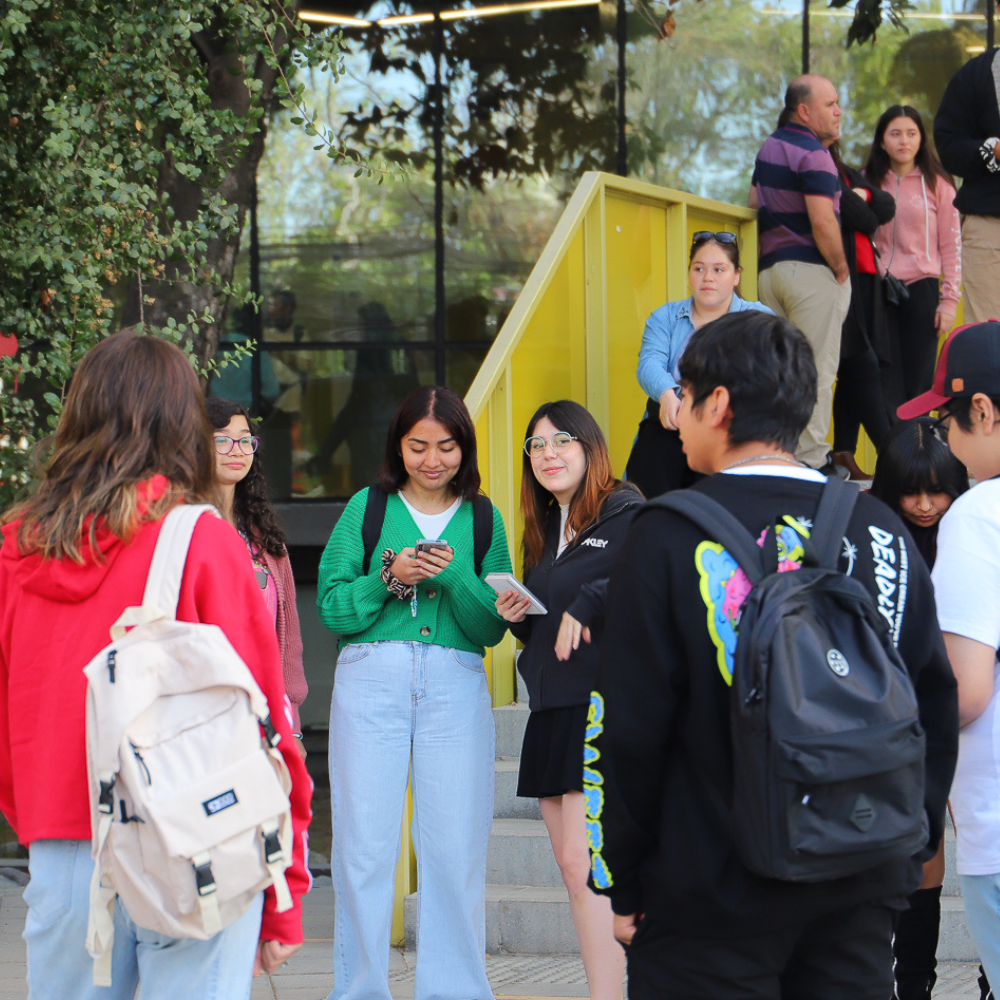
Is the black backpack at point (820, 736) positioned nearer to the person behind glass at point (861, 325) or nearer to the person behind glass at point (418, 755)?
the person behind glass at point (418, 755)

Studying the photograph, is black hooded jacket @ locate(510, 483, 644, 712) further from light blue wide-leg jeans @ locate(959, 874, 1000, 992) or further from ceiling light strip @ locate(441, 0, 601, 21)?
ceiling light strip @ locate(441, 0, 601, 21)

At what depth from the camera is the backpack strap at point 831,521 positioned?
2.00 m

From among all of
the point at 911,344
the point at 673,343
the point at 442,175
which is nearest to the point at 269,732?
the point at 673,343

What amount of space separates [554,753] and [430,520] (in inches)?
36.6

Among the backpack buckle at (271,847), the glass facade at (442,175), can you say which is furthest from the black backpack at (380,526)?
the glass facade at (442,175)

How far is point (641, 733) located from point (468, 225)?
9182 mm

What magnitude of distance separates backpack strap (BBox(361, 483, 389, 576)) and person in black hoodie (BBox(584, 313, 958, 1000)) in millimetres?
2045

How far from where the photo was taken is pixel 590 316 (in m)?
6.12

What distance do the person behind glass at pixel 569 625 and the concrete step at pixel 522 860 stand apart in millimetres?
947

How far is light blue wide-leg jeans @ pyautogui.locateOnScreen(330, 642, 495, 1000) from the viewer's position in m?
3.93

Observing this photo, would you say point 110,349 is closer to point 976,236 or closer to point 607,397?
point 607,397

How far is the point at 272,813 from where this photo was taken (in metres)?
2.04

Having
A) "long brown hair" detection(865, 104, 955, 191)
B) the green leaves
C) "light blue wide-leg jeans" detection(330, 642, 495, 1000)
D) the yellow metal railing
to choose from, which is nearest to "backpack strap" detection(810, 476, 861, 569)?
"light blue wide-leg jeans" detection(330, 642, 495, 1000)

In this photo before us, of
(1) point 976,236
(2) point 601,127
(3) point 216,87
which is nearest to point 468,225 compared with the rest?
(2) point 601,127
